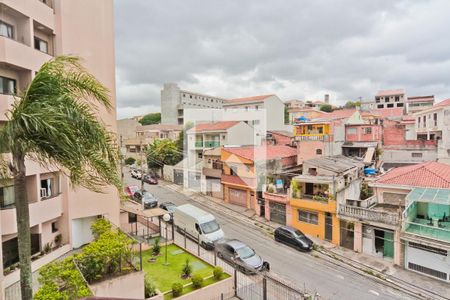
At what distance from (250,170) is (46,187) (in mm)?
15924

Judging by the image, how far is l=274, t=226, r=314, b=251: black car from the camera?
1738 centimetres

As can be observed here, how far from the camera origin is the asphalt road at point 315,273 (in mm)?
13141

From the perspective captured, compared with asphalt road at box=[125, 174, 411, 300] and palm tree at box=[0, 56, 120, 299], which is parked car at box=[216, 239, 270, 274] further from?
palm tree at box=[0, 56, 120, 299]

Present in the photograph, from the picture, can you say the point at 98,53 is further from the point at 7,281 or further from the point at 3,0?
the point at 7,281

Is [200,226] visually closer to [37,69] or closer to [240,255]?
[240,255]

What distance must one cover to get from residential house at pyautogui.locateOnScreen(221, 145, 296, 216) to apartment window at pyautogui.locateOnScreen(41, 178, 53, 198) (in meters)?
15.4

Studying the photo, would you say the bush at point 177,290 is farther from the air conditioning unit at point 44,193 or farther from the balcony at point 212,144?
the balcony at point 212,144

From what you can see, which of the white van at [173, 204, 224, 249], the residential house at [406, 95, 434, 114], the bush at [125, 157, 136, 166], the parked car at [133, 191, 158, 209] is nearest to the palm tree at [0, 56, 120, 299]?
the white van at [173, 204, 224, 249]

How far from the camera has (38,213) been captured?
1258 centimetres

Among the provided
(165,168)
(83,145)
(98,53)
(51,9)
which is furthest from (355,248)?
(165,168)

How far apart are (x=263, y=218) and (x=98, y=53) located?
17275 mm

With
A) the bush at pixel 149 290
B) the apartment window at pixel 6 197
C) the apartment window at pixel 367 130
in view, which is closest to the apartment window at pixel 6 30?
the apartment window at pixel 6 197

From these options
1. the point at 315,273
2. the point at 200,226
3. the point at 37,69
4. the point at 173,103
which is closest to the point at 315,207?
the point at 315,273

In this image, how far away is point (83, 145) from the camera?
575cm
